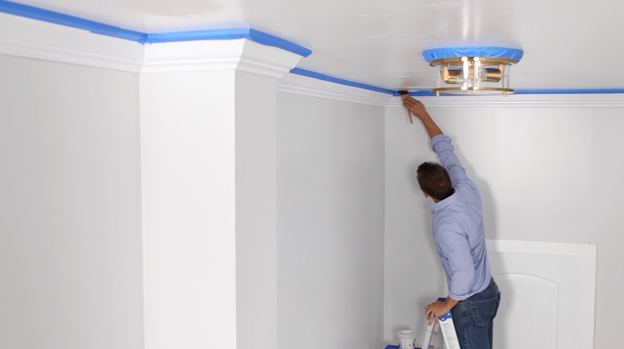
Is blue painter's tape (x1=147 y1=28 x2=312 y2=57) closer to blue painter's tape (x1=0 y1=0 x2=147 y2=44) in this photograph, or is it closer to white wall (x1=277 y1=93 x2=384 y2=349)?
blue painter's tape (x1=0 y1=0 x2=147 y2=44)

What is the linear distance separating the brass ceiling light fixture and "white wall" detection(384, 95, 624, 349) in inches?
58.7

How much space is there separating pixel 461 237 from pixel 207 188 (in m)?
1.66

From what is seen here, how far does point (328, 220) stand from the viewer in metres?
2.21

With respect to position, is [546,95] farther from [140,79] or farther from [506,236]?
[140,79]

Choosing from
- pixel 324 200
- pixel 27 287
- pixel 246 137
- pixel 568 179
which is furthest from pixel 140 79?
pixel 568 179

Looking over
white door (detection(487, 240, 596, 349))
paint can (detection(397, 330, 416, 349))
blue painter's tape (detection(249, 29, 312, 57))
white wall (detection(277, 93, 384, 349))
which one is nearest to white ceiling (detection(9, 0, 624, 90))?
blue painter's tape (detection(249, 29, 312, 57))

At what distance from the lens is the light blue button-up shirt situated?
8.18 feet

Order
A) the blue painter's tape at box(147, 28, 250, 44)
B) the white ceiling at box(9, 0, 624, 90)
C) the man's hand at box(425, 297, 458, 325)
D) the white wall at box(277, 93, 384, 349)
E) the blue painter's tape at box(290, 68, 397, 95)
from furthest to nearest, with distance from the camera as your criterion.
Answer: the man's hand at box(425, 297, 458, 325), the white wall at box(277, 93, 384, 349), the blue painter's tape at box(290, 68, 397, 95), the blue painter's tape at box(147, 28, 250, 44), the white ceiling at box(9, 0, 624, 90)

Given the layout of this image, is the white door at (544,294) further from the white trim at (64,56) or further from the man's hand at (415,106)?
the white trim at (64,56)

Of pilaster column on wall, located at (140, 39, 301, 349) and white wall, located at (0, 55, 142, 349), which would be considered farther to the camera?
pilaster column on wall, located at (140, 39, 301, 349)

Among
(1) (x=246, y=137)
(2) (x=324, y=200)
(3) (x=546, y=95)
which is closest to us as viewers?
(1) (x=246, y=137)

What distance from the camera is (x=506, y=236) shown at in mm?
2930

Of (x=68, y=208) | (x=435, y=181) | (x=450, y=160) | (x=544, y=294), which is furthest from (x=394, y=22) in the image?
(x=544, y=294)

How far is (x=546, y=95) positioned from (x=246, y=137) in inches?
82.9
